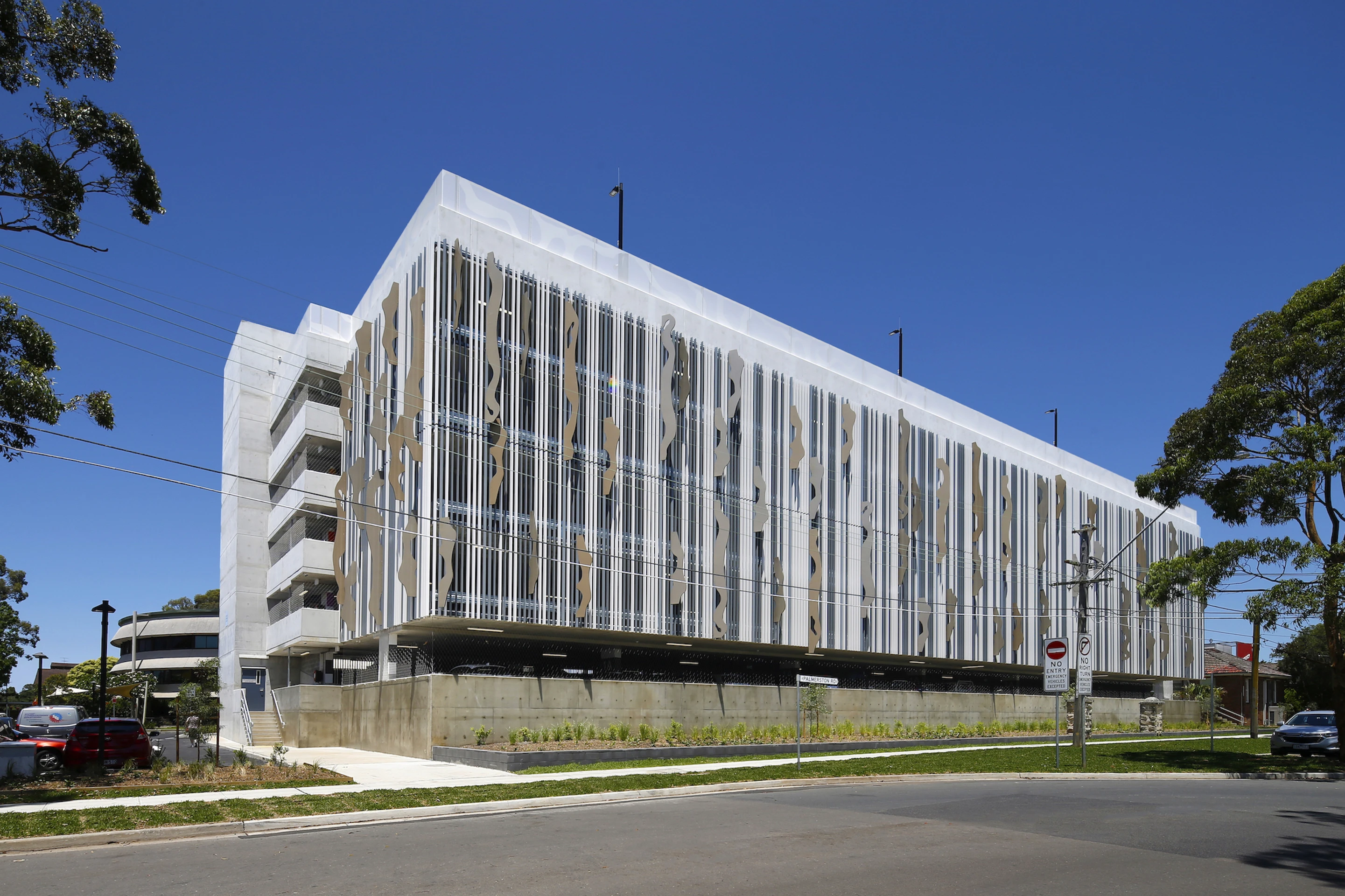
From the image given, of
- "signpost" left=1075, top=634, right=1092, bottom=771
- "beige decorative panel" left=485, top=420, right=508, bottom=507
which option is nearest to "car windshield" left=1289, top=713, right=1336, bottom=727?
"signpost" left=1075, top=634, right=1092, bottom=771

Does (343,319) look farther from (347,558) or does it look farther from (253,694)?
(253,694)

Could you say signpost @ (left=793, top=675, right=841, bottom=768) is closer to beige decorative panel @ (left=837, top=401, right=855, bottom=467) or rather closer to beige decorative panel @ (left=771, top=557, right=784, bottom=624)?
beige decorative panel @ (left=771, top=557, right=784, bottom=624)

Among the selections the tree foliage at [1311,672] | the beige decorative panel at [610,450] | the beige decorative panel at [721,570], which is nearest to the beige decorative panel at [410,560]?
the beige decorative panel at [610,450]

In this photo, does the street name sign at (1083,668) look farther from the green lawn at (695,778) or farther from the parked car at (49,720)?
the parked car at (49,720)

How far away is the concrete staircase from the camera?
149 feet

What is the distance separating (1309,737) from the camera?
104 ft

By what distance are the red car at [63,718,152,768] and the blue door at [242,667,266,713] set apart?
26.7 meters

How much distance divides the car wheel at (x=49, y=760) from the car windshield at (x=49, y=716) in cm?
1173

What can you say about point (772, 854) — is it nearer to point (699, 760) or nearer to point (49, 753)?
point (699, 760)

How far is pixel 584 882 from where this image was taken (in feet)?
35.4

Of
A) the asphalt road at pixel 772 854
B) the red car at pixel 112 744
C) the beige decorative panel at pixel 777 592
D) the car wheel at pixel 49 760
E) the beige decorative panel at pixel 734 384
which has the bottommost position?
the car wheel at pixel 49 760

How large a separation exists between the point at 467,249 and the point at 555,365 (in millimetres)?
4913

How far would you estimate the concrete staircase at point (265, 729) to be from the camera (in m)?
45.4

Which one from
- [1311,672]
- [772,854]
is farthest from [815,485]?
[1311,672]
